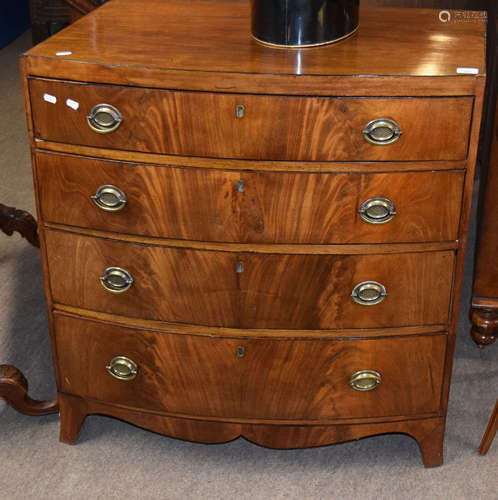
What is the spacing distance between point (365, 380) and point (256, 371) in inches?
10.1

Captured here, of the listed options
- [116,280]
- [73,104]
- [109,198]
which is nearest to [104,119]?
[73,104]

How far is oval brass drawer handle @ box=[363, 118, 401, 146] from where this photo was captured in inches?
62.9

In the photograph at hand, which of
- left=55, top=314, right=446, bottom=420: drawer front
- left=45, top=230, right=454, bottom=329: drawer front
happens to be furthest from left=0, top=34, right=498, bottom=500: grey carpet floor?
left=45, top=230, right=454, bottom=329: drawer front

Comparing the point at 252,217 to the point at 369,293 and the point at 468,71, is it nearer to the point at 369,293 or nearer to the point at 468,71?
the point at 369,293

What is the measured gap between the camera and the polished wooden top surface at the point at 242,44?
1604mm

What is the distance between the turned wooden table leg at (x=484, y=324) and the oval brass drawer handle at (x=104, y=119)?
124cm

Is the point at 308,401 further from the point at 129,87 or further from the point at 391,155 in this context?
the point at 129,87

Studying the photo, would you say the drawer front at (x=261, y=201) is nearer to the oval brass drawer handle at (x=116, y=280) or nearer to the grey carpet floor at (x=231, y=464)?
the oval brass drawer handle at (x=116, y=280)

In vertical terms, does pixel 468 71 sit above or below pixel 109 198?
above

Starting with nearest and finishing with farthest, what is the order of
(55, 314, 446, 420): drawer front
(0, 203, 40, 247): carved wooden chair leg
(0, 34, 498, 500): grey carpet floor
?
(55, 314, 446, 420): drawer front < (0, 34, 498, 500): grey carpet floor < (0, 203, 40, 247): carved wooden chair leg

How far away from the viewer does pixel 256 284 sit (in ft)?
5.87

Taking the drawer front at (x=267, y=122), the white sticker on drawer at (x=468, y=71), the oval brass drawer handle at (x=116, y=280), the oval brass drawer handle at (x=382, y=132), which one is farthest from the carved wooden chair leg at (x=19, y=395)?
the white sticker on drawer at (x=468, y=71)

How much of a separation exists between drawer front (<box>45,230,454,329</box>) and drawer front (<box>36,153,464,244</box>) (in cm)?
5

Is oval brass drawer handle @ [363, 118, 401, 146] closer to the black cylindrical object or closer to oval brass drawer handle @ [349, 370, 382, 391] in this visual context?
the black cylindrical object
